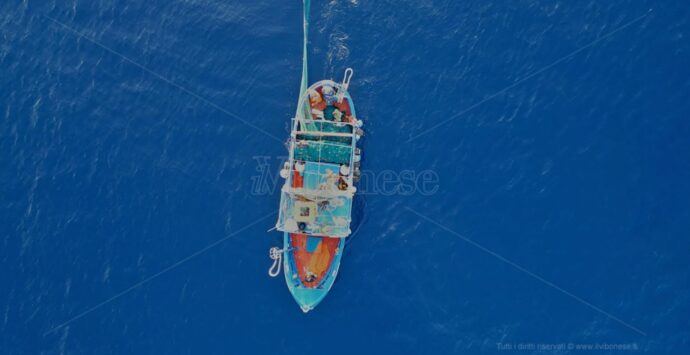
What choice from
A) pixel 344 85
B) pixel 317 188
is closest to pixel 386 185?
pixel 317 188

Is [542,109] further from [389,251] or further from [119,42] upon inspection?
[119,42]

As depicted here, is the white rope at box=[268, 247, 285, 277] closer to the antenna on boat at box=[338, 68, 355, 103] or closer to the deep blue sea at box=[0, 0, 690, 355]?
the deep blue sea at box=[0, 0, 690, 355]

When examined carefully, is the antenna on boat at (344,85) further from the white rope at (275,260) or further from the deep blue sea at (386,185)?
the white rope at (275,260)

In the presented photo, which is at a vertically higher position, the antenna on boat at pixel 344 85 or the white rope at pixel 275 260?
the antenna on boat at pixel 344 85

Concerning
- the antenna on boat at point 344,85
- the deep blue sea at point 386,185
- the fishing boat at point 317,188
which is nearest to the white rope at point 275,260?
the fishing boat at point 317,188

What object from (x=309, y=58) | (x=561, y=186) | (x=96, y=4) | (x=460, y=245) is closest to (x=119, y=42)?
(x=96, y=4)

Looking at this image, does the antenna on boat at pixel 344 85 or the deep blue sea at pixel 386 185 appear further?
the antenna on boat at pixel 344 85
